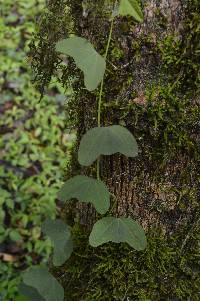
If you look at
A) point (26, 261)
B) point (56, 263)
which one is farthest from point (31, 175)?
point (56, 263)

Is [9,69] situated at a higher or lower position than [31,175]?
higher

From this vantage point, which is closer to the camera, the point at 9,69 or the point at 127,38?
the point at 127,38

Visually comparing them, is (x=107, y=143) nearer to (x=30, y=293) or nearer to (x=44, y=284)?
(x=44, y=284)

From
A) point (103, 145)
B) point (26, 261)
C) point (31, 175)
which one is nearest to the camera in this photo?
point (103, 145)

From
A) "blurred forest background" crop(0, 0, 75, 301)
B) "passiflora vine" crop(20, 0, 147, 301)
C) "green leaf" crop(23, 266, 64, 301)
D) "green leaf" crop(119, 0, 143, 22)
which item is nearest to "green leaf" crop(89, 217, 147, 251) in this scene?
"passiflora vine" crop(20, 0, 147, 301)

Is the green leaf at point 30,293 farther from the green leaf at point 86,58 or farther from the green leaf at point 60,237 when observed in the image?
the green leaf at point 86,58

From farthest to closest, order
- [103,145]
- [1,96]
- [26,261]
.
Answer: [1,96]
[26,261]
[103,145]

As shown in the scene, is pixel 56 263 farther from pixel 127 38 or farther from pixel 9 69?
pixel 9 69
